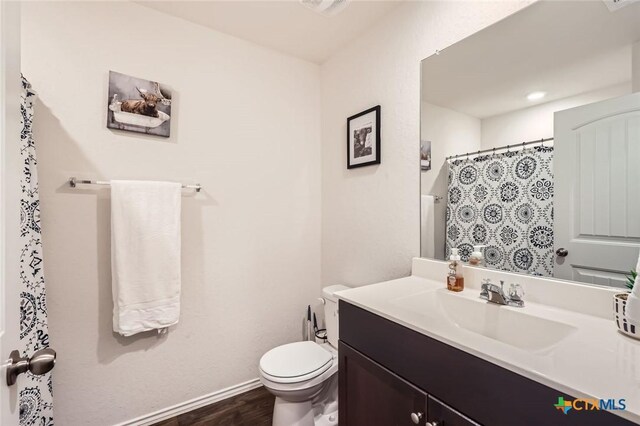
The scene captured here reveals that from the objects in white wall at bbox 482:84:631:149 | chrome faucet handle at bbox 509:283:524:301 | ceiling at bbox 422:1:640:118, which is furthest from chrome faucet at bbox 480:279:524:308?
ceiling at bbox 422:1:640:118

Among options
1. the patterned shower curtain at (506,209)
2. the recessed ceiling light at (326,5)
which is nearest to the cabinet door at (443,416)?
the patterned shower curtain at (506,209)

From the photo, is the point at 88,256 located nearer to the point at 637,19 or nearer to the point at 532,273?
the point at 532,273

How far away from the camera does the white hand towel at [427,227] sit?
4.78 feet

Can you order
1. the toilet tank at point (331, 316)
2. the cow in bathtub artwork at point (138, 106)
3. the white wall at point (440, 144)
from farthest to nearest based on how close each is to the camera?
the toilet tank at point (331, 316) < the cow in bathtub artwork at point (138, 106) < the white wall at point (440, 144)

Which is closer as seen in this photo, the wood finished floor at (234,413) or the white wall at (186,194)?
the white wall at (186,194)

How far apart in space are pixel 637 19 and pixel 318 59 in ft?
5.57

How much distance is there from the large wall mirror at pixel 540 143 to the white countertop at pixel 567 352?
0.22 meters

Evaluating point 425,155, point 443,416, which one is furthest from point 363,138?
point 443,416

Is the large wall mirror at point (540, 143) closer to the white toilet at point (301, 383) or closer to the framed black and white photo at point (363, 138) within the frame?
the framed black and white photo at point (363, 138)

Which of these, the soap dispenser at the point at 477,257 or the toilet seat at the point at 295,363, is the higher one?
the soap dispenser at the point at 477,257

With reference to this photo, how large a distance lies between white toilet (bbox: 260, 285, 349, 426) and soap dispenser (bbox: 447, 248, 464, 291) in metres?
0.75

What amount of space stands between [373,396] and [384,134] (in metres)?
1.32

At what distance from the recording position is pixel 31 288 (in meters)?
1.19

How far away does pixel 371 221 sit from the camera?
1792mm
